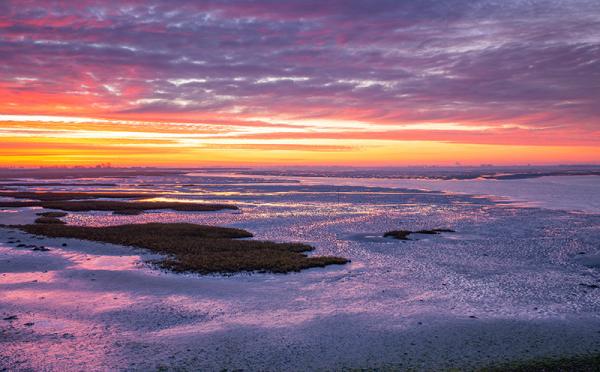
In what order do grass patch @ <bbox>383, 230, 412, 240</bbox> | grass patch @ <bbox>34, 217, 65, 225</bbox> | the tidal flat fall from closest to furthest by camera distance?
the tidal flat
grass patch @ <bbox>383, 230, 412, 240</bbox>
grass patch @ <bbox>34, 217, 65, 225</bbox>

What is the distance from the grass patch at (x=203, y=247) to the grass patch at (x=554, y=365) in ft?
41.6

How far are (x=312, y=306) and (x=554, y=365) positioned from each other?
27.5 feet

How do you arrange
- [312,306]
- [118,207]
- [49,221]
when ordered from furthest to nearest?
[118,207] → [49,221] → [312,306]

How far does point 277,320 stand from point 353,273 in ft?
25.6

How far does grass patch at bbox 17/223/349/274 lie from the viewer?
79.0 ft

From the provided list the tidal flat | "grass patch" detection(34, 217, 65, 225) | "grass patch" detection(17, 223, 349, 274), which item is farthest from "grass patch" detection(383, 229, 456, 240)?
"grass patch" detection(34, 217, 65, 225)

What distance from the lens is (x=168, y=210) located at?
188 feet

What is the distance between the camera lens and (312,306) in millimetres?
17719

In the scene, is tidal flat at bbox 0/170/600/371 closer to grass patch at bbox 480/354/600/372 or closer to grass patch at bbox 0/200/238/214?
grass patch at bbox 480/354/600/372

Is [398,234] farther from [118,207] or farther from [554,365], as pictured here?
[118,207]

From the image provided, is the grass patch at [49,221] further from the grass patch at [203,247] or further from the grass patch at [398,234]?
the grass patch at [398,234]

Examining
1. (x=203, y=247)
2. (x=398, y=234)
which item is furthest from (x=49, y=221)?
(x=398, y=234)

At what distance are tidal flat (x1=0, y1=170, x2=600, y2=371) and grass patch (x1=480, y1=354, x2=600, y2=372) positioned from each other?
0.07 meters

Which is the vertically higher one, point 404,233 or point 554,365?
point 404,233
